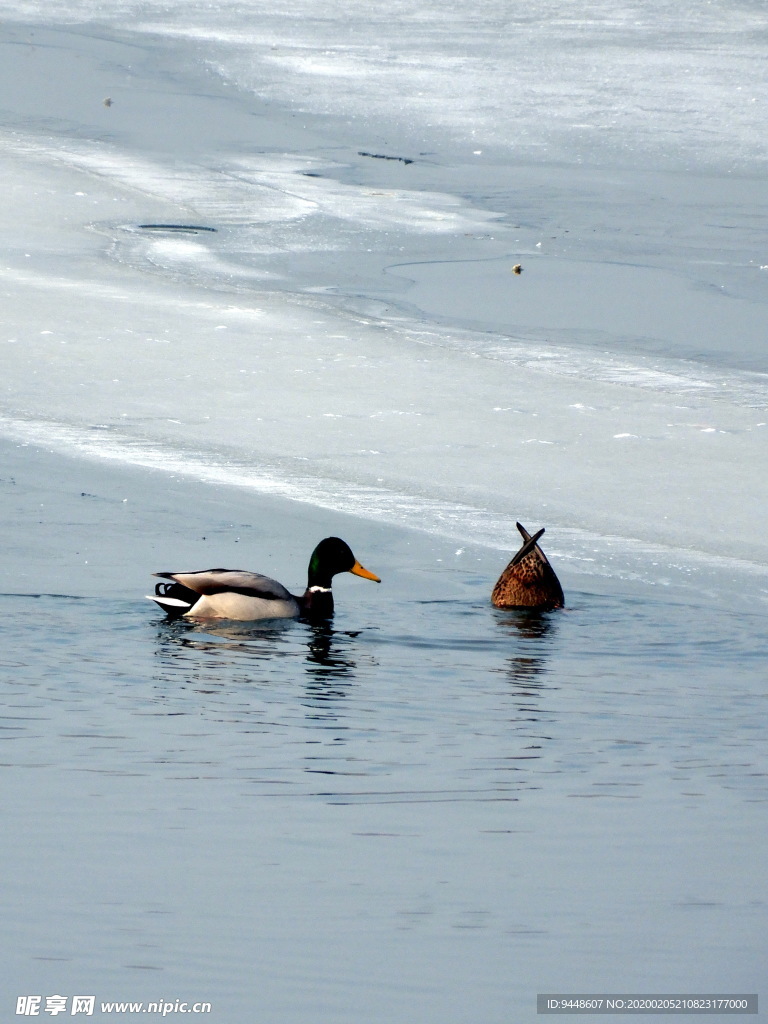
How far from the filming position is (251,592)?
22.5ft

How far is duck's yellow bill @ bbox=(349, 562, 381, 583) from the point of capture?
7086mm

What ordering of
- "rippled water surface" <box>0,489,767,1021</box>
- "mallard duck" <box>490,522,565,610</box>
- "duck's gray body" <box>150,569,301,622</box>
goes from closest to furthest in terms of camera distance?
"rippled water surface" <box>0,489,767,1021</box> < "duck's gray body" <box>150,569,301,622</box> < "mallard duck" <box>490,522,565,610</box>

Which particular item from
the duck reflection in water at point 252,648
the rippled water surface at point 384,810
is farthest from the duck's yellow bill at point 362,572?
the rippled water surface at point 384,810

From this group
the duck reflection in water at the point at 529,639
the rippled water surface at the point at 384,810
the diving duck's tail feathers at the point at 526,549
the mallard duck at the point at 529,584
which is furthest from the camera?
the diving duck's tail feathers at the point at 526,549

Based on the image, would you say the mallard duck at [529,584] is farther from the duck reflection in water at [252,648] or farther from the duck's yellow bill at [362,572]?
the duck reflection in water at [252,648]

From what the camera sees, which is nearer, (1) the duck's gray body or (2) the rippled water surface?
(2) the rippled water surface

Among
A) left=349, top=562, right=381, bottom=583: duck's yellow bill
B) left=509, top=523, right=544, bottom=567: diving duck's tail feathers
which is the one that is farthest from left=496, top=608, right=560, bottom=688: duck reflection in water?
left=349, top=562, right=381, bottom=583: duck's yellow bill

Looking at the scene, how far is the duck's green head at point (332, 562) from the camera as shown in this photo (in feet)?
23.4

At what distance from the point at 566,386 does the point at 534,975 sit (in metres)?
6.94

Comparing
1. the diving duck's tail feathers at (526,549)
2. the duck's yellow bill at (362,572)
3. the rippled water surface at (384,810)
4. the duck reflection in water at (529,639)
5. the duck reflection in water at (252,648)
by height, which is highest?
the diving duck's tail feathers at (526,549)

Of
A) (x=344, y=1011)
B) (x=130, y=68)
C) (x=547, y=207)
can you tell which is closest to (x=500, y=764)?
(x=344, y=1011)

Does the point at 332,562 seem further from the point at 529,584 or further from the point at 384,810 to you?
the point at 384,810

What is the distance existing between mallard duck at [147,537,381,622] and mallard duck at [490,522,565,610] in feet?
1.71

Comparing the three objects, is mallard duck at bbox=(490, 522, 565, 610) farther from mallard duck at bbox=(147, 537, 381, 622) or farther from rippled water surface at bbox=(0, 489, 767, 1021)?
mallard duck at bbox=(147, 537, 381, 622)
